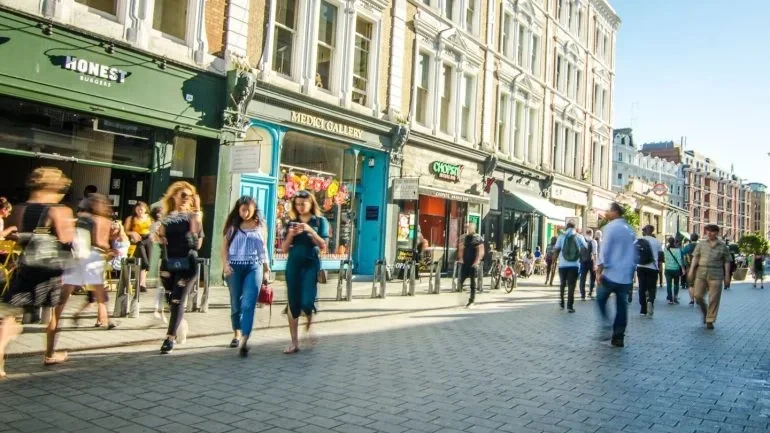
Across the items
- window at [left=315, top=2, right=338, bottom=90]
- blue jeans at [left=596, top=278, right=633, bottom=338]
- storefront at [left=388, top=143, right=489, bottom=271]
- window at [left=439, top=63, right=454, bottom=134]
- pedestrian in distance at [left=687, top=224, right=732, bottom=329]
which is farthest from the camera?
window at [left=439, top=63, right=454, bottom=134]

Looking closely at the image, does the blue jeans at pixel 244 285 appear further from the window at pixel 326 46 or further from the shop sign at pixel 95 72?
the window at pixel 326 46

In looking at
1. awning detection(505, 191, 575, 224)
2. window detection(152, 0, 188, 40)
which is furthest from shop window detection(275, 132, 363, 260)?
awning detection(505, 191, 575, 224)

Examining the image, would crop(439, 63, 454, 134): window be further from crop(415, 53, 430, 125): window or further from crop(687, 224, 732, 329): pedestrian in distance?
crop(687, 224, 732, 329): pedestrian in distance

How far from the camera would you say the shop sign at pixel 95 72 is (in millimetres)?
9863

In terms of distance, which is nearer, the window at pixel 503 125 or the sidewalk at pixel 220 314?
the sidewalk at pixel 220 314

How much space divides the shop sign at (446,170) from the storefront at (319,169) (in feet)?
8.78

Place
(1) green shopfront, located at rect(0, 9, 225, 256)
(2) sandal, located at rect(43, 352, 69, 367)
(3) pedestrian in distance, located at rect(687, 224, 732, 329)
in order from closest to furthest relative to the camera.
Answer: (2) sandal, located at rect(43, 352, 69, 367) → (1) green shopfront, located at rect(0, 9, 225, 256) → (3) pedestrian in distance, located at rect(687, 224, 732, 329)

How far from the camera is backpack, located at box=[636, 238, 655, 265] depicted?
1177 cm

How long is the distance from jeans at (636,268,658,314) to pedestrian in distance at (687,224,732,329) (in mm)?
1249

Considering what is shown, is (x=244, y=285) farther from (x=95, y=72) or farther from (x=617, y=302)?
(x=95, y=72)

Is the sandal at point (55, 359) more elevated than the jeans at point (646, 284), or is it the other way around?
the jeans at point (646, 284)

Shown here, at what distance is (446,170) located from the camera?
19781mm

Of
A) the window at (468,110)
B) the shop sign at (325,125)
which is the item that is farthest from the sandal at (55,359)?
the window at (468,110)

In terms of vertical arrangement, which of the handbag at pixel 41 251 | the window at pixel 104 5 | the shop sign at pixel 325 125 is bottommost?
the handbag at pixel 41 251
